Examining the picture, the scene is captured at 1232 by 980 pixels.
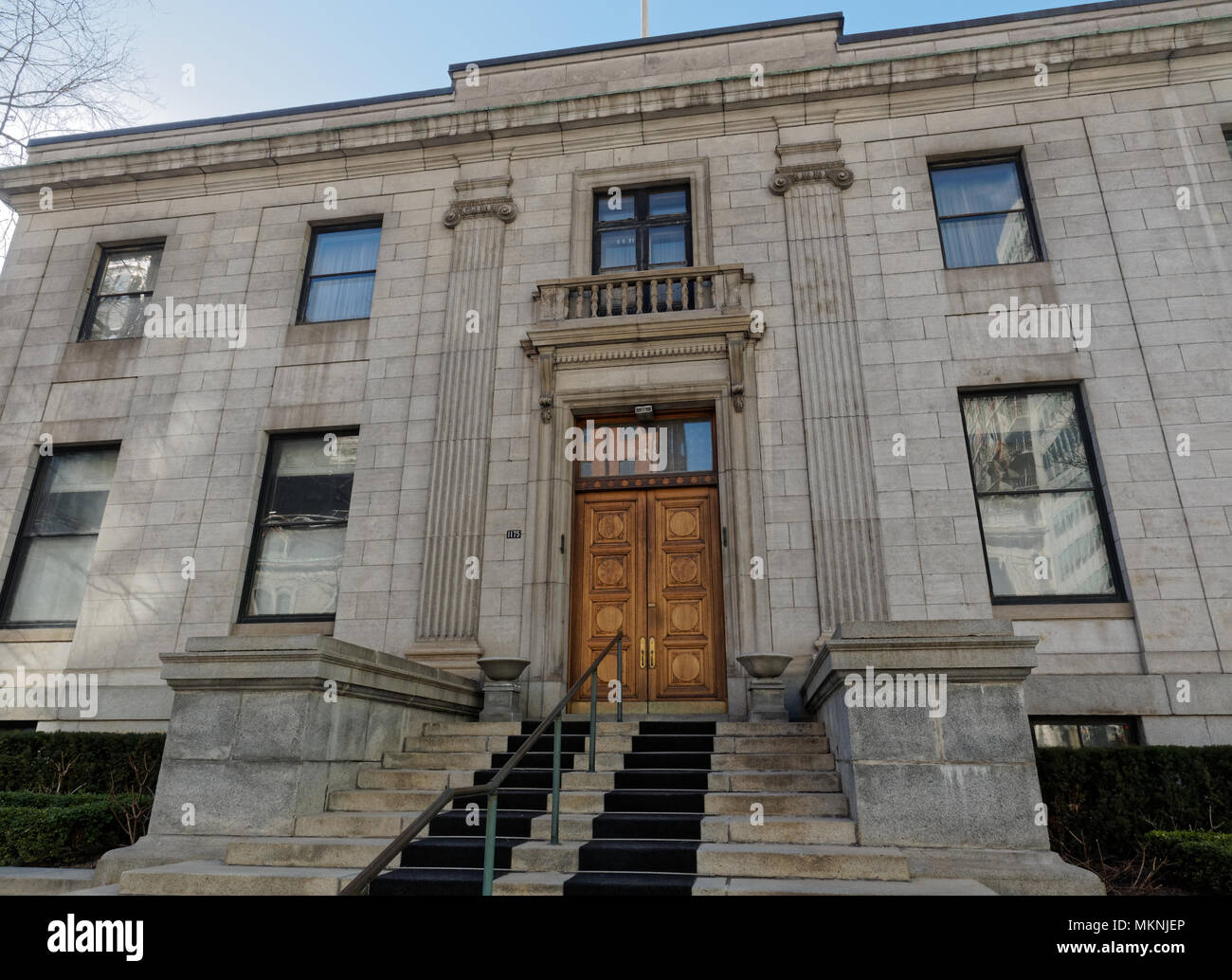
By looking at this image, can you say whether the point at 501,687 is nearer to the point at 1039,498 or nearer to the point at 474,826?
the point at 474,826

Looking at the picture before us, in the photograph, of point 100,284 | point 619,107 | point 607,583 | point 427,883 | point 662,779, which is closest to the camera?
point 427,883

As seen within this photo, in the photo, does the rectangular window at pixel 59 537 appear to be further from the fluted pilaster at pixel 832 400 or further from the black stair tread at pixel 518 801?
the fluted pilaster at pixel 832 400

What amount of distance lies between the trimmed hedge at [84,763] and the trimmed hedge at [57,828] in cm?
74

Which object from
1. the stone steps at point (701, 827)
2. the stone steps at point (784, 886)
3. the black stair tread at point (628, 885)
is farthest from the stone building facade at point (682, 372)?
the black stair tread at point (628, 885)

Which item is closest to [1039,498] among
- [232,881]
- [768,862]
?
[768,862]

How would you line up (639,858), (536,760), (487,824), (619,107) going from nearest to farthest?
1. (487,824)
2. (639,858)
3. (536,760)
4. (619,107)

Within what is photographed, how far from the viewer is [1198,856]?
628cm

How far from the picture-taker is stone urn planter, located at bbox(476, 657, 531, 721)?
9.58m

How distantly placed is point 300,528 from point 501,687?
15.1 ft

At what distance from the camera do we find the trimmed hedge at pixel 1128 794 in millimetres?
7184

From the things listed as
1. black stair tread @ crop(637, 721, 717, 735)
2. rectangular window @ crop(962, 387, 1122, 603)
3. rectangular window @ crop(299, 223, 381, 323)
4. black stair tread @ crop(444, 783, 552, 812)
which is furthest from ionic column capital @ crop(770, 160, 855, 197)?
black stair tread @ crop(444, 783, 552, 812)

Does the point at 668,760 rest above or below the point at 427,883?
above
